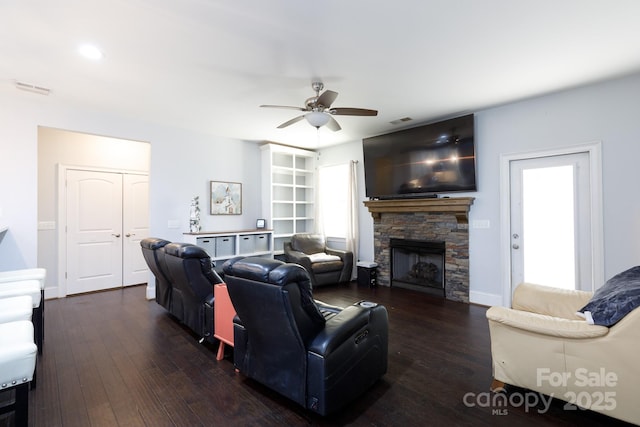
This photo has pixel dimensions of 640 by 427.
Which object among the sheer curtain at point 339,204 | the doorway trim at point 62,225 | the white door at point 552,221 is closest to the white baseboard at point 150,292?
the doorway trim at point 62,225

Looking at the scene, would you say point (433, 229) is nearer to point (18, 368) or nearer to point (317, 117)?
point (317, 117)

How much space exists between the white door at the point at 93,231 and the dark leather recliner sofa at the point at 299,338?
443cm

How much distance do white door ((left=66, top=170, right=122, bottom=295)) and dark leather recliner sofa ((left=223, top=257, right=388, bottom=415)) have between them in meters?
4.43

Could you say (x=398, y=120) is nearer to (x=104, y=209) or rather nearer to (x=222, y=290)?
(x=222, y=290)

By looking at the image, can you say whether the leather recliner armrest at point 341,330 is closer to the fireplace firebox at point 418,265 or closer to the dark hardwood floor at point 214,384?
the dark hardwood floor at point 214,384

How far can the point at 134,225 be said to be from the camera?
5.38 metres

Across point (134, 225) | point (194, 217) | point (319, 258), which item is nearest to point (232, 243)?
point (194, 217)

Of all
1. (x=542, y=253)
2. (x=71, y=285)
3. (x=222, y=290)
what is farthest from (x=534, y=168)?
(x=71, y=285)

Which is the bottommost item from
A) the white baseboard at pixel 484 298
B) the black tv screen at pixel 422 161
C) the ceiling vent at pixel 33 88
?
the white baseboard at pixel 484 298

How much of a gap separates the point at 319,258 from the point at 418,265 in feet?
5.73

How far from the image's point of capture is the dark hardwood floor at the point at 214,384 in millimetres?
1873

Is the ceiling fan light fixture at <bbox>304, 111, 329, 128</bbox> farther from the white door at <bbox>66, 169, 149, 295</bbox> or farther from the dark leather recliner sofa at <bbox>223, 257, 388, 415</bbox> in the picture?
the white door at <bbox>66, 169, 149, 295</bbox>

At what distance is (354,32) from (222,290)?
99.4 inches

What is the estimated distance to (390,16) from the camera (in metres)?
2.16
